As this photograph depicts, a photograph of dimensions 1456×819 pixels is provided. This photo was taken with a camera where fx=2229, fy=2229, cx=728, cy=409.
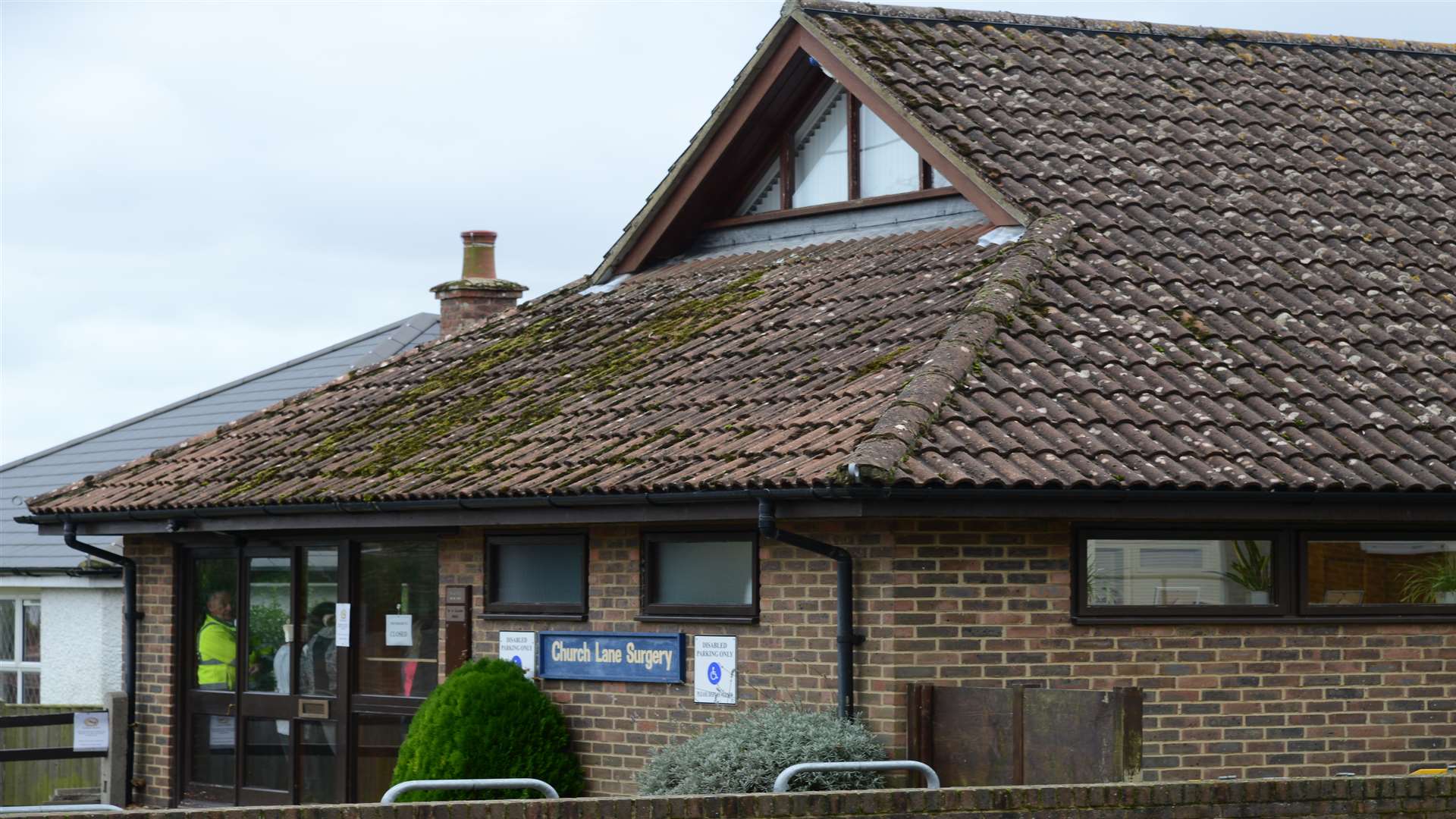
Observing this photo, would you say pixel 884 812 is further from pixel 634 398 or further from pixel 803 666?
pixel 634 398

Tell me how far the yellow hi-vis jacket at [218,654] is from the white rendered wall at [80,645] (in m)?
7.61

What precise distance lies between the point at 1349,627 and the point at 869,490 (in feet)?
12.3

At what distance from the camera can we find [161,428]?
29594 mm

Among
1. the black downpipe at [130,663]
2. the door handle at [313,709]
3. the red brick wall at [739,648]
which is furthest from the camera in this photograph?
the black downpipe at [130,663]

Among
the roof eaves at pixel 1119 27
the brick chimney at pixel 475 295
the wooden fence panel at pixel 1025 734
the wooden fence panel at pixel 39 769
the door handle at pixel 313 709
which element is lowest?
the wooden fence panel at pixel 39 769

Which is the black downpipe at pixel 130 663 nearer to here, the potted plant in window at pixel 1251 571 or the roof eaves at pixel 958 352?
the roof eaves at pixel 958 352

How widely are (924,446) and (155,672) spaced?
894 cm

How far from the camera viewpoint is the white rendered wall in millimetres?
25531

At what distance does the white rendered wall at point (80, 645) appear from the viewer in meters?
25.5

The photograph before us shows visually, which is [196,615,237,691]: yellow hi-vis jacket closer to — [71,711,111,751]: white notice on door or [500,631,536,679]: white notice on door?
[71,711,111,751]: white notice on door

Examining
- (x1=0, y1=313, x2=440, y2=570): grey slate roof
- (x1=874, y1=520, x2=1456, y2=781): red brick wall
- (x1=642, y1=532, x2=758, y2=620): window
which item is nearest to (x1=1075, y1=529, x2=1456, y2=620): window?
(x1=874, y1=520, x2=1456, y2=781): red brick wall

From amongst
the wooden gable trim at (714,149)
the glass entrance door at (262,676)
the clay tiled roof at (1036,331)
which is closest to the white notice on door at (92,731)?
the glass entrance door at (262,676)

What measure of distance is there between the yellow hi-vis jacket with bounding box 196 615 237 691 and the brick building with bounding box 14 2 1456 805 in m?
0.15

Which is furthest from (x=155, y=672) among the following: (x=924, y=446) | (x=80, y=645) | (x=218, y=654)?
(x=924, y=446)
